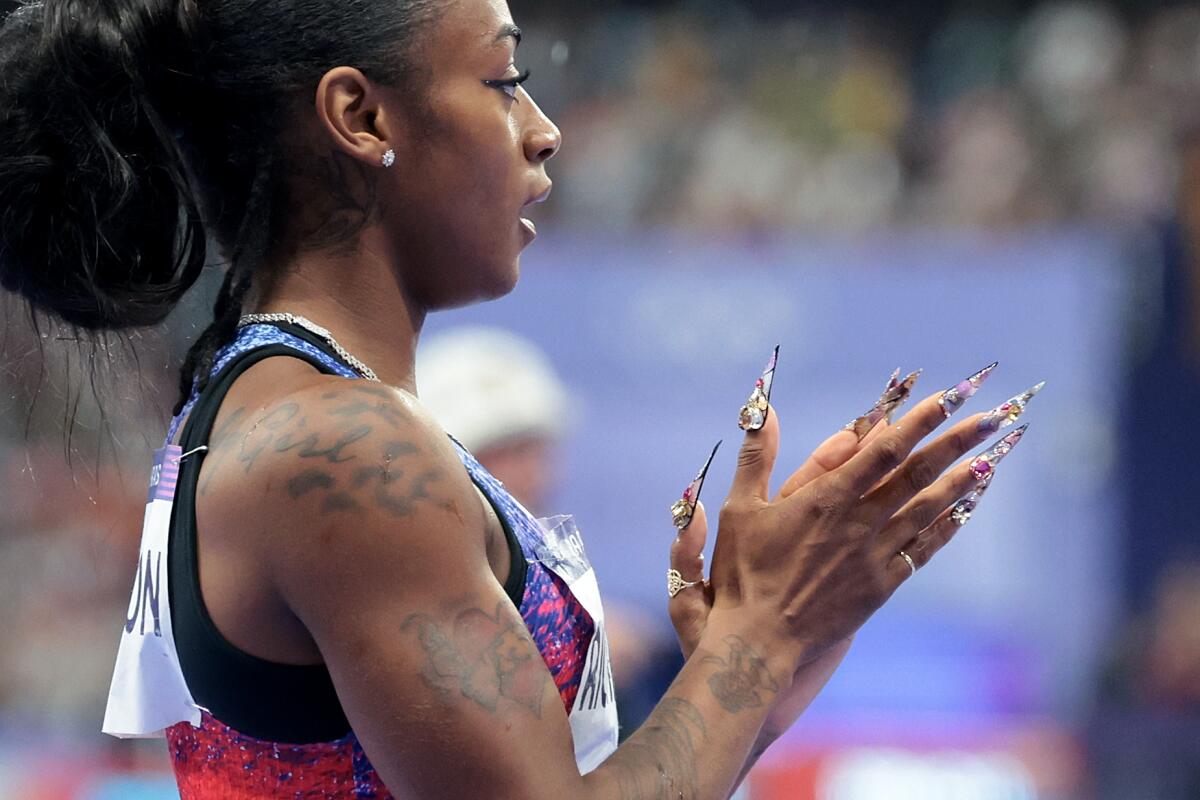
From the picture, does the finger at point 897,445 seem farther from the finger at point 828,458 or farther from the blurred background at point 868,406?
the blurred background at point 868,406

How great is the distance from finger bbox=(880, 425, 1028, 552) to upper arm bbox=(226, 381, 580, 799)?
0.35m

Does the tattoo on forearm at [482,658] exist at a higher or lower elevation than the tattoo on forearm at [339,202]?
lower

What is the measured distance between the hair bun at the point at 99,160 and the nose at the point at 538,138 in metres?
0.30

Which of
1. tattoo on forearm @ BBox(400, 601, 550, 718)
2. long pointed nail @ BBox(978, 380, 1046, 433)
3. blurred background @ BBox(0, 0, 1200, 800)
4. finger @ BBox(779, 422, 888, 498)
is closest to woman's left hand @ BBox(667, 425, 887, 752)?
finger @ BBox(779, 422, 888, 498)

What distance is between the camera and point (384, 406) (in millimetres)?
1121

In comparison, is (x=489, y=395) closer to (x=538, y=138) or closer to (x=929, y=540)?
(x=538, y=138)

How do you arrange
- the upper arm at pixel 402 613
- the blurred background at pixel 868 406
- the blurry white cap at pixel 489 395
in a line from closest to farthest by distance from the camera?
the upper arm at pixel 402 613, the blurry white cap at pixel 489 395, the blurred background at pixel 868 406

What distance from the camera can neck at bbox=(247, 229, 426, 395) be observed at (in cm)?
132

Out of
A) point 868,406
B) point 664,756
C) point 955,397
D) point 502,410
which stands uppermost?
point 868,406

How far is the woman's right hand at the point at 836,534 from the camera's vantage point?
1208 mm

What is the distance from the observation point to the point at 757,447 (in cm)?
127

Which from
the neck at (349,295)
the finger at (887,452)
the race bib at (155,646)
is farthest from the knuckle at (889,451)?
the race bib at (155,646)

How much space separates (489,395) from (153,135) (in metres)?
1.56

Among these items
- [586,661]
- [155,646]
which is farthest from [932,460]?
[155,646]
